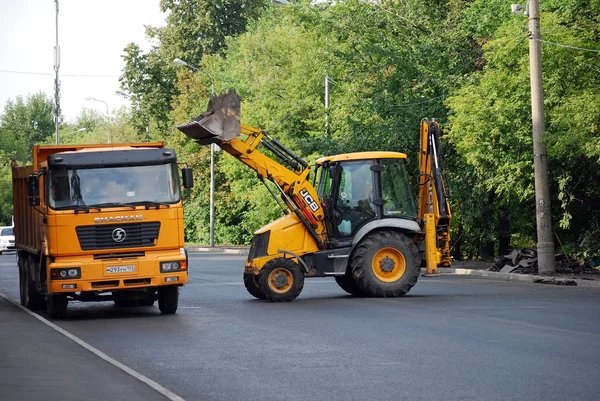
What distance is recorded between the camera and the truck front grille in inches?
778

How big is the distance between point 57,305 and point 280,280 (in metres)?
4.72

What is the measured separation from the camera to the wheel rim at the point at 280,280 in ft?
75.7

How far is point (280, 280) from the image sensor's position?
23125mm

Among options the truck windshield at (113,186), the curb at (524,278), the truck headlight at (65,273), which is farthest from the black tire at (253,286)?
the curb at (524,278)

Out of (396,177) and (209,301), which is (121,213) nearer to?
(209,301)

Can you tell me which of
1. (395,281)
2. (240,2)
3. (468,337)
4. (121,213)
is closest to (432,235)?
(395,281)

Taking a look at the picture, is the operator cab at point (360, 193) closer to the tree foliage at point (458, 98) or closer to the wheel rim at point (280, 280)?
the wheel rim at point (280, 280)

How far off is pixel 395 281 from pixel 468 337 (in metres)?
7.97

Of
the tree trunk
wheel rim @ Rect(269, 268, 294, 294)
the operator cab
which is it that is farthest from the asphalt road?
the tree trunk

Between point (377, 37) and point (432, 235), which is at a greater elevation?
point (377, 37)

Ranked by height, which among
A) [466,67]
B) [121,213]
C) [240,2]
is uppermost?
[240,2]

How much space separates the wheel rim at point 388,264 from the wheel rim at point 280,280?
5.48 feet

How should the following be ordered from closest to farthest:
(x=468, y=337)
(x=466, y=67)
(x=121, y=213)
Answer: (x=468, y=337)
(x=121, y=213)
(x=466, y=67)

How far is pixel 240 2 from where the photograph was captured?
92.0 metres
